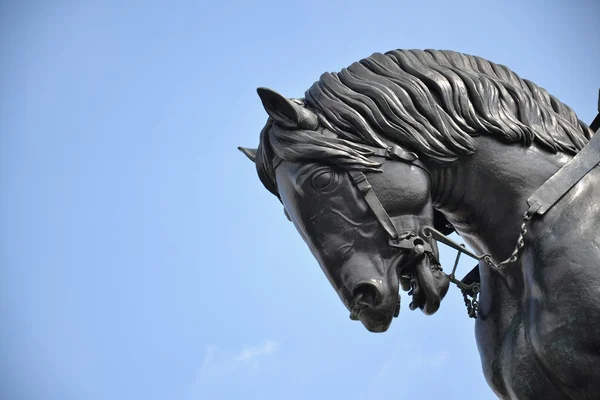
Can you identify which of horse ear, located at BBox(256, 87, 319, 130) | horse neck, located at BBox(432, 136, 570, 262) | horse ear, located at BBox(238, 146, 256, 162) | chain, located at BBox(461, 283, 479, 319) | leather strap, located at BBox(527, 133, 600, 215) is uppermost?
horse ear, located at BBox(238, 146, 256, 162)

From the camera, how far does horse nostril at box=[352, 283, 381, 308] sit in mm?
3961

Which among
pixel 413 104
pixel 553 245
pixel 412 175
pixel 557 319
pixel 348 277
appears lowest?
pixel 557 319

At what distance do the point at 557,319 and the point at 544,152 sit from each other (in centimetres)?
80

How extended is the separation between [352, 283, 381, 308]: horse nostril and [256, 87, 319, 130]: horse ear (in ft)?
2.62

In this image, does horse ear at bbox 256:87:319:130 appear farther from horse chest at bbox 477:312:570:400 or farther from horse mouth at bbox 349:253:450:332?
horse chest at bbox 477:312:570:400

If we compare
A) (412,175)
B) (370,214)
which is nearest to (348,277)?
(370,214)

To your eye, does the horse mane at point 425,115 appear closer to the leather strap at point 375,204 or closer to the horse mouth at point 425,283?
the leather strap at point 375,204

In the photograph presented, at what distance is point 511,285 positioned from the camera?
411 centimetres

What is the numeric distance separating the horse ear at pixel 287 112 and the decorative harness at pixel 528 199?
322 mm

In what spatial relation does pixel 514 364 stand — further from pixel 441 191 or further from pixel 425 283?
pixel 441 191

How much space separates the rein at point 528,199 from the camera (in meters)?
3.92

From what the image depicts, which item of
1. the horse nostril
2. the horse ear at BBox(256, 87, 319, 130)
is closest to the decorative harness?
the horse nostril

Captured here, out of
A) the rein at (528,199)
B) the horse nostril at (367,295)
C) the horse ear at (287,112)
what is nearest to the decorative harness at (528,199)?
the rein at (528,199)

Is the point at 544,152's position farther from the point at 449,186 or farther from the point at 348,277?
the point at 348,277
